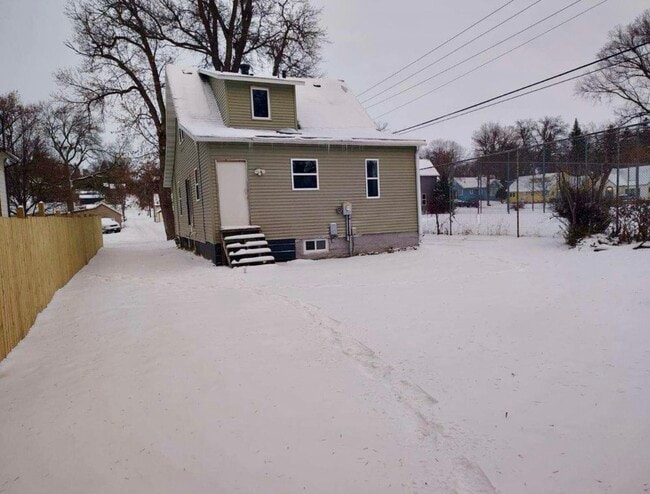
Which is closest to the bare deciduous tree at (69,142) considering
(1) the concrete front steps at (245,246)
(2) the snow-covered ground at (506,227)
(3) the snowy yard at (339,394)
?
(1) the concrete front steps at (245,246)

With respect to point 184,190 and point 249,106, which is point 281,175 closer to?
point 249,106

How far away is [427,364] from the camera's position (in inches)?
168

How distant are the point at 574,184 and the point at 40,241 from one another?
12.9 m

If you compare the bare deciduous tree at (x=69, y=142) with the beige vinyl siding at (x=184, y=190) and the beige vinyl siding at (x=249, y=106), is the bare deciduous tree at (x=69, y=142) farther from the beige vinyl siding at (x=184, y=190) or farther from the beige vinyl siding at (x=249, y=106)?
the beige vinyl siding at (x=249, y=106)

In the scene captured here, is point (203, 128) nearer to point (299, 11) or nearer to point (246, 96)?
point (246, 96)

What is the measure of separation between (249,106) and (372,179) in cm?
462

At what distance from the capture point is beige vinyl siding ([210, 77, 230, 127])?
13281 mm

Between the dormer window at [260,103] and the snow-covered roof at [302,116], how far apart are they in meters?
0.43

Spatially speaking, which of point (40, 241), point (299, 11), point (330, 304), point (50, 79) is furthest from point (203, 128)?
point (50, 79)

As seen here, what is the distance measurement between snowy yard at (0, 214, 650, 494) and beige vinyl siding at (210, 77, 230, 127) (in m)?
7.88

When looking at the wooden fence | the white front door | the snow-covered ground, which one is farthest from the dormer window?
the snow-covered ground

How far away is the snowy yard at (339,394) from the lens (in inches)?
102

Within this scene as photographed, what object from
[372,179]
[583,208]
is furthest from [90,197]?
[583,208]

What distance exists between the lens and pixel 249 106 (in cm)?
1350
